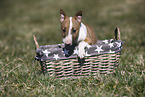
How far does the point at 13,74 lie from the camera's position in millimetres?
3055

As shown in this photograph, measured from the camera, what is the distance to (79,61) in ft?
9.55

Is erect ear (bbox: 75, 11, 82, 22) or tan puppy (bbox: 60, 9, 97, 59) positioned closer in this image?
tan puppy (bbox: 60, 9, 97, 59)

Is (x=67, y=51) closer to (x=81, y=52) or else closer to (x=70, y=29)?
(x=81, y=52)

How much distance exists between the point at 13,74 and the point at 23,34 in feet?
13.7

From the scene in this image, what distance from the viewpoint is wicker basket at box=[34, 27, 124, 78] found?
110 inches

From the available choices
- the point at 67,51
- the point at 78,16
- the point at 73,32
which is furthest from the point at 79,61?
the point at 78,16

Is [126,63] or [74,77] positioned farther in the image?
[126,63]

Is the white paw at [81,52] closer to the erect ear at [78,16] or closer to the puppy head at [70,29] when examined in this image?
the puppy head at [70,29]

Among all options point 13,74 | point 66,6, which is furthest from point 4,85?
point 66,6

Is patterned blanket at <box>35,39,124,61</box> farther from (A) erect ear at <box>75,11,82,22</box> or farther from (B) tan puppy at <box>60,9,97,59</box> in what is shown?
(A) erect ear at <box>75,11,82,22</box>

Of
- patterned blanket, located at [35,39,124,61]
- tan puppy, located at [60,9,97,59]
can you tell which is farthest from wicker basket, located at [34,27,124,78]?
tan puppy, located at [60,9,97,59]

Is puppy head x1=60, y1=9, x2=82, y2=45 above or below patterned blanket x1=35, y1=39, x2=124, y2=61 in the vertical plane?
above

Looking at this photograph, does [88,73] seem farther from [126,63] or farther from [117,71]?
[126,63]

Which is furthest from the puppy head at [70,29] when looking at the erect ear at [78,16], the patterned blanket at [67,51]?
the patterned blanket at [67,51]
